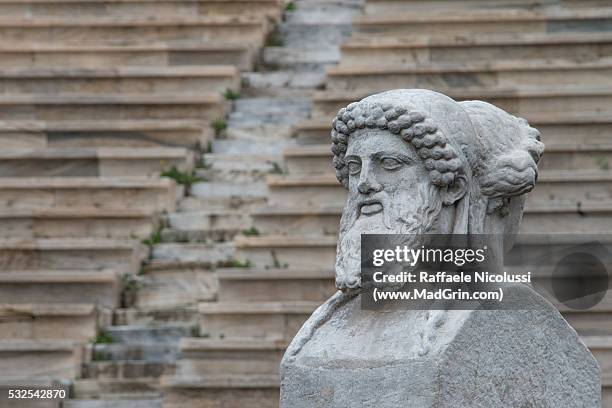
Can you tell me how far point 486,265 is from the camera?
6047 millimetres

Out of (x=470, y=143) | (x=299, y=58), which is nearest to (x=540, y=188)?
(x=299, y=58)

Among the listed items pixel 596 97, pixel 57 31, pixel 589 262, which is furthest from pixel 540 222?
pixel 57 31

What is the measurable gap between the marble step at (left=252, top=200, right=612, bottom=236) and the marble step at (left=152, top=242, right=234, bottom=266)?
0.29 metres

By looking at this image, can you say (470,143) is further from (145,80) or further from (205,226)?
(145,80)

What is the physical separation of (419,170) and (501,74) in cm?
765

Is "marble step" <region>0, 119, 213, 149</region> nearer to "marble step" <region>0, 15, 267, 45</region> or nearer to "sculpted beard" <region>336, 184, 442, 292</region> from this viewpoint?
"marble step" <region>0, 15, 267, 45</region>

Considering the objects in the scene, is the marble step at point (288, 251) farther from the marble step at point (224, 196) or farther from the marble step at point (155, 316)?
the marble step at point (224, 196)

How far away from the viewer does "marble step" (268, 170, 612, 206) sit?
12.1 meters

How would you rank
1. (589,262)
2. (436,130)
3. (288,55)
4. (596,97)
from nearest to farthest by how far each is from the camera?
(436,130) < (589,262) < (596,97) < (288,55)

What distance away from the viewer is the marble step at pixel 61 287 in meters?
11.5

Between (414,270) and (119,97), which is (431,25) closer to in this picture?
(119,97)

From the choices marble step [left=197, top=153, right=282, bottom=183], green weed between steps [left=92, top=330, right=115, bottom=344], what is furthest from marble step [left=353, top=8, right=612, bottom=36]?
green weed between steps [left=92, top=330, right=115, bottom=344]

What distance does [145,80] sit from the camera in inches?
554

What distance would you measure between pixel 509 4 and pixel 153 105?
328 centimetres
